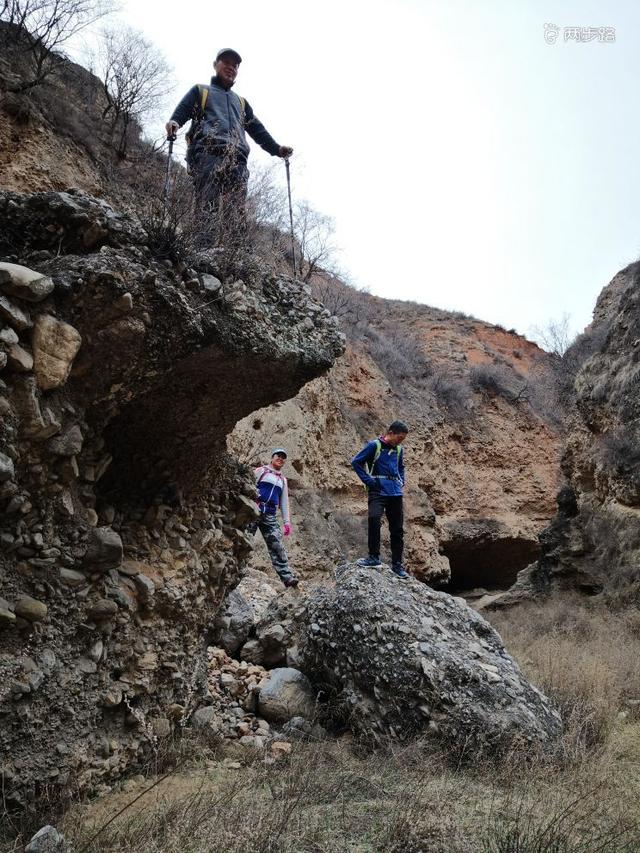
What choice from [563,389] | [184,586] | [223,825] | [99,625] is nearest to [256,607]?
[184,586]

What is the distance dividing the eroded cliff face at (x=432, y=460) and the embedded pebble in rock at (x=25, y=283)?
8.39m

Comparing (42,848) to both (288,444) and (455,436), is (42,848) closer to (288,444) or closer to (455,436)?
(288,444)

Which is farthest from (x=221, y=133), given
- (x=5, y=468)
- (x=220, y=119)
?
(x=5, y=468)

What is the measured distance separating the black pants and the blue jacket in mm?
85

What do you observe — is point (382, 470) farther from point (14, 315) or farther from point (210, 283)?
point (14, 315)

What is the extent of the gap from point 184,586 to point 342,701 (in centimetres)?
193

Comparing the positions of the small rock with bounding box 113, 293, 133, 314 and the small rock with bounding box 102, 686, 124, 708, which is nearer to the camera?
the small rock with bounding box 113, 293, 133, 314

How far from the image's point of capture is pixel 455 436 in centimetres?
2066

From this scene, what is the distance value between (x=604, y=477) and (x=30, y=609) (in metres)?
12.3

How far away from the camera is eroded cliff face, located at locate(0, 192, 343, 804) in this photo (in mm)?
3297

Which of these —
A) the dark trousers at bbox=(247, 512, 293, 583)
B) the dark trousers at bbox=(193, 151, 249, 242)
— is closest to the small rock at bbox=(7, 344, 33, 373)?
the dark trousers at bbox=(193, 151, 249, 242)

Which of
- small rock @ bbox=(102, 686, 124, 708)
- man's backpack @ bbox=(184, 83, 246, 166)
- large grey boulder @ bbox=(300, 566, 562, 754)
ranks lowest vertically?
large grey boulder @ bbox=(300, 566, 562, 754)

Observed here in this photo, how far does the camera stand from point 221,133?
627 cm

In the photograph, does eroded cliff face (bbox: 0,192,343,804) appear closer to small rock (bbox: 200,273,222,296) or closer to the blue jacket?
small rock (bbox: 200,273,222,296)
